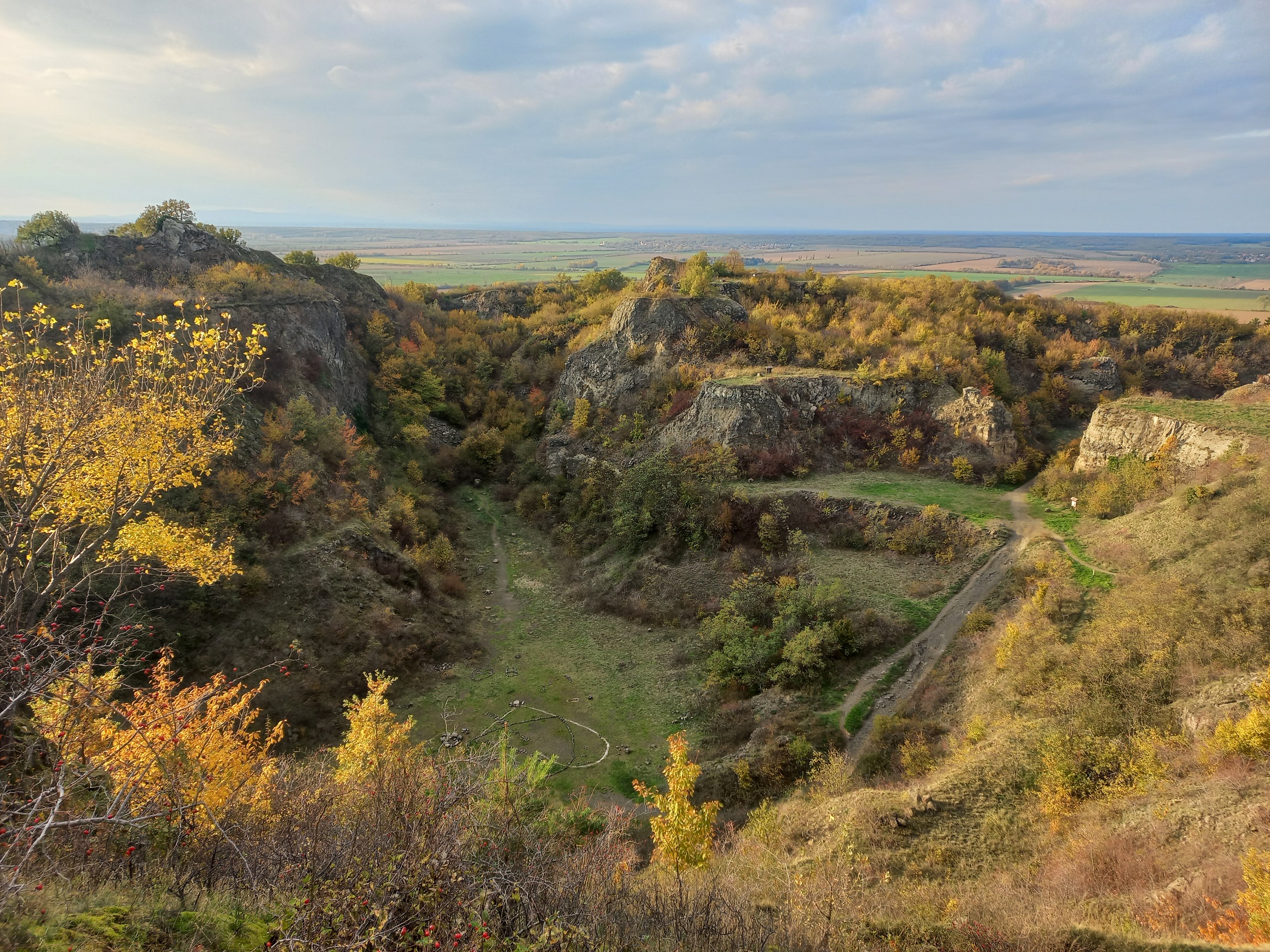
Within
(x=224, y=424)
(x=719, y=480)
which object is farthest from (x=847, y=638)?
(x=224, y=424)

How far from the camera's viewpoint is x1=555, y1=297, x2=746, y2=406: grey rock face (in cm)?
4238

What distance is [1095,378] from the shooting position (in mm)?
41000

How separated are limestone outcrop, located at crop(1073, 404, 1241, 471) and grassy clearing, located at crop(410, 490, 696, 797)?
2289cm

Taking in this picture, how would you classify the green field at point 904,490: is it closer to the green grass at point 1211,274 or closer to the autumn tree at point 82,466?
the autumn tree at point 82,466

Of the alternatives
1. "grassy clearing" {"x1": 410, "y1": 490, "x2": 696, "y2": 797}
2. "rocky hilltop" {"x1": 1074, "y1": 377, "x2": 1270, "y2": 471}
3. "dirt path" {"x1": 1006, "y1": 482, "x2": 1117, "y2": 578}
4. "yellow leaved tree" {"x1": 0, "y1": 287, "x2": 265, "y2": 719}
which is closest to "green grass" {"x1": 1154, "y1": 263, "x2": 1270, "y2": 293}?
"rocky hilltop" {"x1": 1074, "y1": 377, "x2": 1270, "y2": 471}

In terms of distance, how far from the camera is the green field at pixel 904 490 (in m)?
29.2

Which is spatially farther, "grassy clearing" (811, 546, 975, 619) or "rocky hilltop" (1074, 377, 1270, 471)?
"rocky hilltop" (1074, 377, 1270, 471)

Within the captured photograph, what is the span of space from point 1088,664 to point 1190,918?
341 inches

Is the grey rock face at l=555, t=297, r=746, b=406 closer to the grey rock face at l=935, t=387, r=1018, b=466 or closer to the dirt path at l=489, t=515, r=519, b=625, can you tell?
the dirt path at l=489, t=515, r=519, b=625

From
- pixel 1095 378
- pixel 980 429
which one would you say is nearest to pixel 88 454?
pixel 980 429

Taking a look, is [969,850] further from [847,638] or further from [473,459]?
[473,459]

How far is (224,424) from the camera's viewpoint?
2986cm

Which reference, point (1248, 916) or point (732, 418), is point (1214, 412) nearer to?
point (732, 418)

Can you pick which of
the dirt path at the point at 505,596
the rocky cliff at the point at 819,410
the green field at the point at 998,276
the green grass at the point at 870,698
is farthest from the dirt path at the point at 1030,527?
the green field at the point at 998,276
